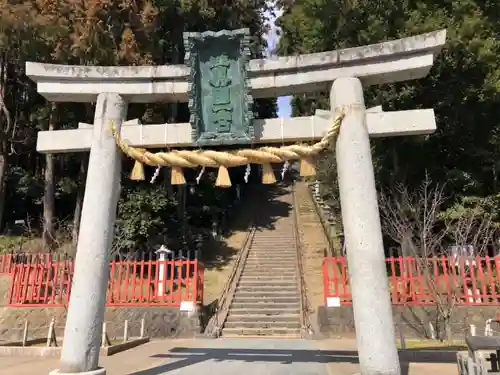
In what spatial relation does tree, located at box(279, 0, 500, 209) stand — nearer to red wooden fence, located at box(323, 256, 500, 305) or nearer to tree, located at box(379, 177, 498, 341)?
tree, located at box(379, 177, 498, 341)

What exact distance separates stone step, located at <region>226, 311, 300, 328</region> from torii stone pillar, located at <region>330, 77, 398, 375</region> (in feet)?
24.9

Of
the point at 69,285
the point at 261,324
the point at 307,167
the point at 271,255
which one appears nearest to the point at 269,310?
the point at 261,324

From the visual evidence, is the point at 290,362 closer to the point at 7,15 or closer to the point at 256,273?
the point at 256,273

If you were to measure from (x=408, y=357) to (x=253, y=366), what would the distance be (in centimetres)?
288

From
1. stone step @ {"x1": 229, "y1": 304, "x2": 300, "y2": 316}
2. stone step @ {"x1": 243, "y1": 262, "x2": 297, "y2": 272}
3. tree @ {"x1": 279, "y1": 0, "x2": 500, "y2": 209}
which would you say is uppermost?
tree @ {"x1": 279, "y1": 0, "x2": 500, "y2": 209}

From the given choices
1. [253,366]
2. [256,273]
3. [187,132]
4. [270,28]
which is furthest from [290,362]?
[270,28]

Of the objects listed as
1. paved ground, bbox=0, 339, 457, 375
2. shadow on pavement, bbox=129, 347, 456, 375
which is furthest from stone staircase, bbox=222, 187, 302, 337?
shadow on pavement, bbox=129, 347, 456, 375

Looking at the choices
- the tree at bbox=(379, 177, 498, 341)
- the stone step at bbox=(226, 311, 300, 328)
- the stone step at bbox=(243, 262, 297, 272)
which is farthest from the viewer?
the stone step at bbox=(243, 262, 297, 272)

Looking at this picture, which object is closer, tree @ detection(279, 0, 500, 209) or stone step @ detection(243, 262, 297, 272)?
tree @ detection(279, 0, 500, 209)

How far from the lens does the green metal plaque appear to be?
237 inches

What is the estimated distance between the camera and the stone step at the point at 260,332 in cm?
1199

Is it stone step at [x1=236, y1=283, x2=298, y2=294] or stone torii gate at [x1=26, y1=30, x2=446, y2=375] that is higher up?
stone torii gate at [x1=26, y1=30, x2=446, y2=375]

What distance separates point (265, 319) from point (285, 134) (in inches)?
324

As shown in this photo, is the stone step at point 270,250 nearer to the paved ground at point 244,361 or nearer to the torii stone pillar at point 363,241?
the paved ground at point 244,361
